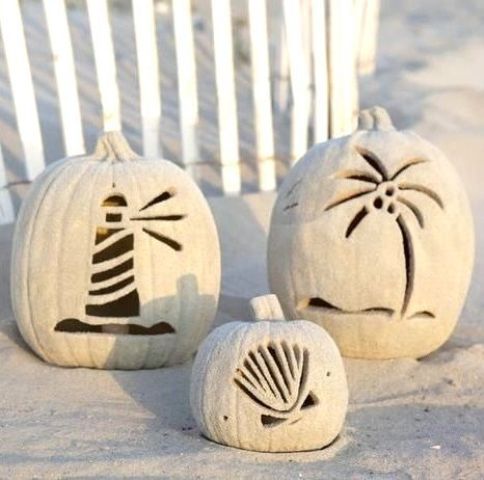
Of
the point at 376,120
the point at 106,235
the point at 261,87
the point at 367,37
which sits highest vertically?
the point at 376,120

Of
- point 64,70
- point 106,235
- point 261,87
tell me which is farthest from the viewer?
point 261,87

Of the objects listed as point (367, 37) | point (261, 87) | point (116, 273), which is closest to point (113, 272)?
point (116, 273)

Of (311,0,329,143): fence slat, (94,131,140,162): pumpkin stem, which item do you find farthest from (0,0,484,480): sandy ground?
(311,0,329,143): fence slat

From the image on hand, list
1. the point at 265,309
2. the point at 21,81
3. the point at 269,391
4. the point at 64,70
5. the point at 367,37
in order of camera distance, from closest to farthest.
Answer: the point at 269,391
the point at 265,309
the point at 21,81
the point at 64,70
the point at 367,37

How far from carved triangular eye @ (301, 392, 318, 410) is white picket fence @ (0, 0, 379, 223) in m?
3.03

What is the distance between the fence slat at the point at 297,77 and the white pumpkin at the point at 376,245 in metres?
2.41

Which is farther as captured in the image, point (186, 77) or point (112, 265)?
point (186, 77)

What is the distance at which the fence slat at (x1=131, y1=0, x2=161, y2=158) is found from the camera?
6.04 metres

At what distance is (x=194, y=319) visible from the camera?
13.3ft

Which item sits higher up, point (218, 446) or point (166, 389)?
point (218, 446)

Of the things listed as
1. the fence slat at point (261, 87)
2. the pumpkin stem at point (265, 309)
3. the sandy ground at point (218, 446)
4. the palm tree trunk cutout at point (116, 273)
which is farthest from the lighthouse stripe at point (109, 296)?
the fence slat at point (261, 87)

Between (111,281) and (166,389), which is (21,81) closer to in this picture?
(111,281)

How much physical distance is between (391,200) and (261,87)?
261 centimetres

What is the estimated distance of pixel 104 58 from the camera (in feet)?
19.6
